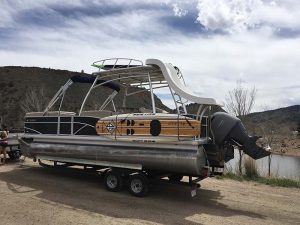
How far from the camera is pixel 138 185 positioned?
952 cm

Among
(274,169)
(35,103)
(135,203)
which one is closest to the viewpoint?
(135,203)

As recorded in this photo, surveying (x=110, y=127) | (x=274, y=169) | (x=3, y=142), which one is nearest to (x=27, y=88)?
(x=3, y=142)

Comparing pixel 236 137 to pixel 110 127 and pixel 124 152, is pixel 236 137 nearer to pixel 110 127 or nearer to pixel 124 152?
pixel 124 152

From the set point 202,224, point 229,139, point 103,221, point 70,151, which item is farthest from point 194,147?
point 70,151

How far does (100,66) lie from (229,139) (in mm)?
3929

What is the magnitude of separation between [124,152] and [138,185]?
821 millimetres

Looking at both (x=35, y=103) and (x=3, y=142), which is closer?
(x=3, y=142)

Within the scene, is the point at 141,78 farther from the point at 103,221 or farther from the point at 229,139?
the point at 103,221

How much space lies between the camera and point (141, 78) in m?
11.1

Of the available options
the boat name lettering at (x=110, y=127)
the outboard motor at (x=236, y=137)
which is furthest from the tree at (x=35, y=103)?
the outboard motor at (x=236, y=137)

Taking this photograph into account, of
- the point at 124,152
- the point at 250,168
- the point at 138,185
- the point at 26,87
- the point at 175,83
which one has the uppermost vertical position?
the point at 26,87

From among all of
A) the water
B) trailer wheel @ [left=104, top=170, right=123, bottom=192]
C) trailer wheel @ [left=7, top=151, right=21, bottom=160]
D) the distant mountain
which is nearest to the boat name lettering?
trailer wheel @ [left=104, top=170, right=123, bottom=192]

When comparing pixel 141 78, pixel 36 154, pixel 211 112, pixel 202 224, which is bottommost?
pixel 202 224

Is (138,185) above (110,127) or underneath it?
underneath
